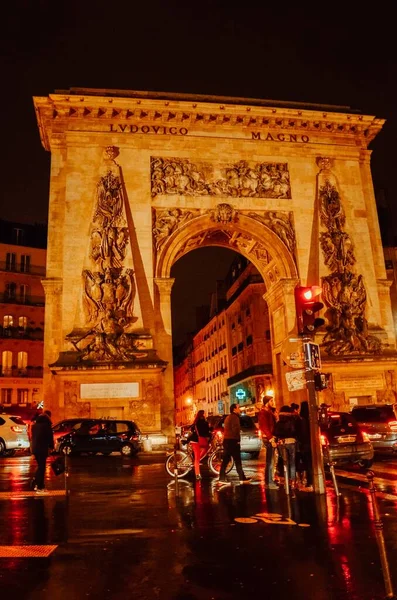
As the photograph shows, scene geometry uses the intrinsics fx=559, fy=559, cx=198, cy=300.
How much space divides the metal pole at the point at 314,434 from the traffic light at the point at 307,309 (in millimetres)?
302

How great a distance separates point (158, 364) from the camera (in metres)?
23.0

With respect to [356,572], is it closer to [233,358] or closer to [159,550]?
[159,550]

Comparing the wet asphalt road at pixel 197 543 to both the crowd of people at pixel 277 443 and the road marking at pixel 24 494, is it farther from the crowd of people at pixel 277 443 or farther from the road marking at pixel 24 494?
the crowd of people at pixel 277 443

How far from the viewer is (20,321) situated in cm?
4391

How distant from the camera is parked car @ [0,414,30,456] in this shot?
20.4 m

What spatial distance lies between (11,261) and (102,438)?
28.7m

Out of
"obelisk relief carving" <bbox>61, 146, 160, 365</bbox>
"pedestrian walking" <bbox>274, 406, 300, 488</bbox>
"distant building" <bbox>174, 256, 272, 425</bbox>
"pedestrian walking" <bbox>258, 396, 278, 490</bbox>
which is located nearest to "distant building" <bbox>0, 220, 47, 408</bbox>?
"distant building" <bbox>174, 256, 272, 425</bbox>

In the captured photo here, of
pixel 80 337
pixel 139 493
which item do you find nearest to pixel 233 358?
pixel 80 337

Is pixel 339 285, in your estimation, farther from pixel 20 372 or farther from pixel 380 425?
pixel 20 372

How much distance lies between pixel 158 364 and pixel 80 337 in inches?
134

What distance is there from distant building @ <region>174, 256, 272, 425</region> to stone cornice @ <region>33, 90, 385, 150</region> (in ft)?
67.6

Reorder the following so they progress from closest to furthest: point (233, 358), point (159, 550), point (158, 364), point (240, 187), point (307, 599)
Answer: point (307, 599), point (159, 550), point (158, 364), point (240, 187), point (233, 358)

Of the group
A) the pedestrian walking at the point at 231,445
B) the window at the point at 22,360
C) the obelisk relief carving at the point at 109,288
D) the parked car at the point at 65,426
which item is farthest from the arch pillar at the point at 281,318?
the window at the point at 22,360

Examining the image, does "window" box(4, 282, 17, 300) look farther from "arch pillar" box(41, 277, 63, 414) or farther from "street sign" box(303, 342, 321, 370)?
"street sign" box(303, 342, 321, 370)
